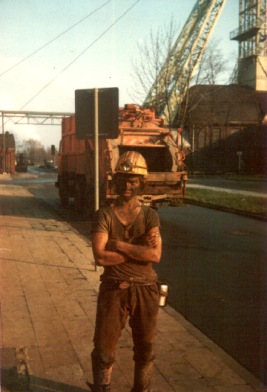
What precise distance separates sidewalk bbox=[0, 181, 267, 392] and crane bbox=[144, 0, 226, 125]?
28305 mm

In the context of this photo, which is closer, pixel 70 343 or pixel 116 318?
pixel 116 318

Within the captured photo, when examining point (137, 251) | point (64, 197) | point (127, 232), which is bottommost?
point (64, 197)

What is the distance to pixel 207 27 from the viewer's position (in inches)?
1741

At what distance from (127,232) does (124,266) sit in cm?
23

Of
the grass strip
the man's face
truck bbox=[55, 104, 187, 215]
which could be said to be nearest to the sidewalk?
the man's face

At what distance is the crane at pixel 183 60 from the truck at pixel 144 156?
18534mm

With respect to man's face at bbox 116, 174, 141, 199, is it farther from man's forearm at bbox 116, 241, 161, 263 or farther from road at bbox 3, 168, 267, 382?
road at bbox 3, 168, 267, 382

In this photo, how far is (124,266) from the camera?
3969 millimetres

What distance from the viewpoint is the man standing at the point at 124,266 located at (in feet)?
12.9

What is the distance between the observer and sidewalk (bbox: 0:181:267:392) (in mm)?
4602

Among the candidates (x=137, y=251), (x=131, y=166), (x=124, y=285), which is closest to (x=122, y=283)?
(x=124, y=285)

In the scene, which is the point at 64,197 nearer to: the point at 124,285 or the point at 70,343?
the point at 70,343

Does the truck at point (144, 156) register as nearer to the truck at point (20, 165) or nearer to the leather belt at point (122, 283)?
the leather belt at point (122, 283)

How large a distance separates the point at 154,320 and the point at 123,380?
0.86m
